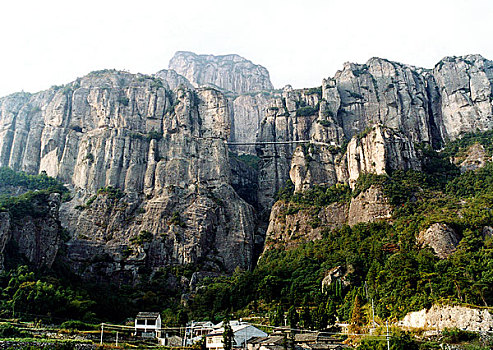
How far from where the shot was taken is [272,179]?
112m

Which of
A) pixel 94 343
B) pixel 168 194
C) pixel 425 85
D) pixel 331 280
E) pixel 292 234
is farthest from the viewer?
pixel 425 85

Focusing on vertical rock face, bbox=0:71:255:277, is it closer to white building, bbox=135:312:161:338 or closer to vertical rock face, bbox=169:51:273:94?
white building, bbox=135:312:161:338

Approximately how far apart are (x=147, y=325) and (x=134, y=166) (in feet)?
162

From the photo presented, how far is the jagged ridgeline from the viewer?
71875 millimetres

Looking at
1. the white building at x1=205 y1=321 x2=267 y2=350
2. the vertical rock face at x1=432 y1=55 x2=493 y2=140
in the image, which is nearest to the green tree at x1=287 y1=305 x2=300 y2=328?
the white building at x1=205 y1=321 x2=267 y2=350

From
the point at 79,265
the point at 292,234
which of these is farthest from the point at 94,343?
the point at 292,234

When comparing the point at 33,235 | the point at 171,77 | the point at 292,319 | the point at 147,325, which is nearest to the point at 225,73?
the point at 171,77

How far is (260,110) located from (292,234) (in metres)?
71.0

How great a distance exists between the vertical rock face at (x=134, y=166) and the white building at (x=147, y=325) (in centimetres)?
2583

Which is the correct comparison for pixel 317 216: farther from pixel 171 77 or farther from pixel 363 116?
pixel 171 77

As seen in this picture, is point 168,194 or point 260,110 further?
point 260,110

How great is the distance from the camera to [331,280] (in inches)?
2630

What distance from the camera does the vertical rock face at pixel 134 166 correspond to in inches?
3644

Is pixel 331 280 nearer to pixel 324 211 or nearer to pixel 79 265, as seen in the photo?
pixel 324 211
